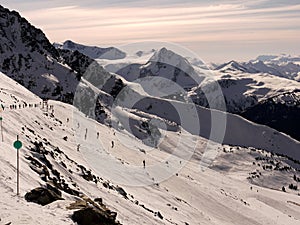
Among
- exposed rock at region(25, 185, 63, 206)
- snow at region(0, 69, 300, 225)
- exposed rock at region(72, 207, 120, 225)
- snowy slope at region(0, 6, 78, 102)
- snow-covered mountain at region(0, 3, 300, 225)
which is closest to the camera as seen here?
exposed rock at region(72, 207, 120, 225)

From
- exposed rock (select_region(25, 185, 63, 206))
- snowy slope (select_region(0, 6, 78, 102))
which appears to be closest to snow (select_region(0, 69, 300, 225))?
exposed rock (select_region(25, 185, 63, 206))

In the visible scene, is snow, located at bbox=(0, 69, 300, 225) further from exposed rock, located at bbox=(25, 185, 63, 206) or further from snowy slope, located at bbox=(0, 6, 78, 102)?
snowy slope, located at bbox=(0, 6, 78, 102)

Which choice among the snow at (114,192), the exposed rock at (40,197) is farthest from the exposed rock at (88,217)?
the exposed rock at (40,197)

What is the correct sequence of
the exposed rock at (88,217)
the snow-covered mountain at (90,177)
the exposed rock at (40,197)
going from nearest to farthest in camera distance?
the exposed rock at (88,217)
the exposed rock at (40,197)
the snow-covered mountain at (90,177)

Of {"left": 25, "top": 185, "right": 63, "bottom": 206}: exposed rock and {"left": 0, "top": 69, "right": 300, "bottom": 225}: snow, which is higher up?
{"left": 25, "top": 185, "right": 63, "bottom": 206}: exposed rock

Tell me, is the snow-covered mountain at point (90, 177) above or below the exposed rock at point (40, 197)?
below

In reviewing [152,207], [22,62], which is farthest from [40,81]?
[152,207]

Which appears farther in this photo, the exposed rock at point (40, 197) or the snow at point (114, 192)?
the exposed rock at point (40, 197)

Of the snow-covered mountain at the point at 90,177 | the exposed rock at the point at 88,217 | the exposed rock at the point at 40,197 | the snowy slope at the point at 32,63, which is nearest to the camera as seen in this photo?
the exposed rock at the point at 88,217

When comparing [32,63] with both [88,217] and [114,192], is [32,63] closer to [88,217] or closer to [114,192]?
[114,192]

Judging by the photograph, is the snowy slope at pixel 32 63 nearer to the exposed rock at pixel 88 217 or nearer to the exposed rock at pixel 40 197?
the exposed rock at pixel 40 197

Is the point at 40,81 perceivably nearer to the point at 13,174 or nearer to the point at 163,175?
the point at 163,175

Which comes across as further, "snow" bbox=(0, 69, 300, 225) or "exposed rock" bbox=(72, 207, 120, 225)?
"snow" bbox=(0, 69, 300, 225)

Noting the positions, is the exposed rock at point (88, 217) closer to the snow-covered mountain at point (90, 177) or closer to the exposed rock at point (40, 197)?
the snow-covered mountain at point (90, 177)
